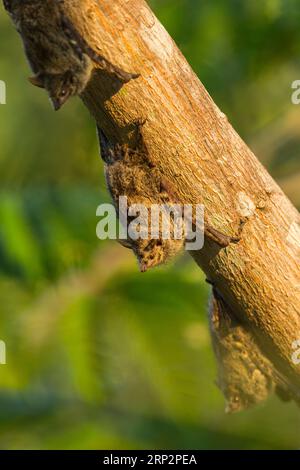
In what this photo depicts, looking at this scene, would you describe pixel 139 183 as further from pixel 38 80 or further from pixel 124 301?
pixel 124 301

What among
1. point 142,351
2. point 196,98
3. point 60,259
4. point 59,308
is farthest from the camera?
point 59,308

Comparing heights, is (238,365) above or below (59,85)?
below

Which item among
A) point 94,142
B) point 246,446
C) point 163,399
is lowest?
point 246,446

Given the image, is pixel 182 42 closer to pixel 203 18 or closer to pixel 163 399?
pixel 203 18

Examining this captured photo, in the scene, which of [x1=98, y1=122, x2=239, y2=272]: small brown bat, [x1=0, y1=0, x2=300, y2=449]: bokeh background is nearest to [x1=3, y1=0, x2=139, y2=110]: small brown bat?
[x1=98, y1=122, x2=239, y2=272]: small brown bat

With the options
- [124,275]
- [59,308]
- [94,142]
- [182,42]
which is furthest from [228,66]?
[59,308]

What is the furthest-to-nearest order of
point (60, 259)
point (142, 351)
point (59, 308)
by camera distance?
1. point (59, 308)
2. point (142, 351)
3. point (60, 259)

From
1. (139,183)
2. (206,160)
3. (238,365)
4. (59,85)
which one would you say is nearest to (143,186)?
(139,183)

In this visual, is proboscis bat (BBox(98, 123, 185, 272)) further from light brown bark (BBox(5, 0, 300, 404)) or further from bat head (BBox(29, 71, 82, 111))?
bat head (BBox(29, 71, 82, 111))
